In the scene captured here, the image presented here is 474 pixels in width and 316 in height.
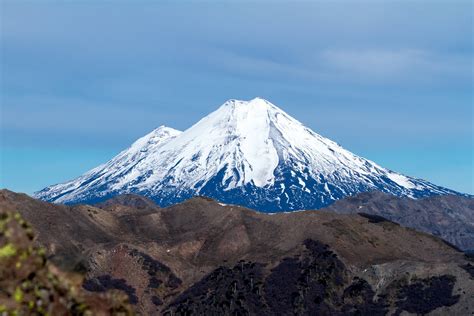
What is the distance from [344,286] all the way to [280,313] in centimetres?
1999

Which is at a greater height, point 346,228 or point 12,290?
point 346,228

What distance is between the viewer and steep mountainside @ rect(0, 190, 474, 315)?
529 ft

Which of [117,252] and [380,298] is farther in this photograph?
[117,252]

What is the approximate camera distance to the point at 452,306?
154 metres

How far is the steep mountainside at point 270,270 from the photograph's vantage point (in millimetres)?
161125

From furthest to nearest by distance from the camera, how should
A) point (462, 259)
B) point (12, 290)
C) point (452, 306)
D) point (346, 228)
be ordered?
point (346, 228) < point (462, 259) < point (452, 306) < point (12, 290)

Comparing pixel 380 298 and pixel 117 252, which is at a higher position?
pixel 117 252

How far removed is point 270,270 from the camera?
17612cm

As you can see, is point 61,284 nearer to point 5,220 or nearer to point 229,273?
point 5,220

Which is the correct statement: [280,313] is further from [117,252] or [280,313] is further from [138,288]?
[117,252]

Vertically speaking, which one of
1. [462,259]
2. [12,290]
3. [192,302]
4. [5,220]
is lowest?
[12,290]

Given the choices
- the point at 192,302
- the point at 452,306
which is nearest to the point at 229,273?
the point at 192,302

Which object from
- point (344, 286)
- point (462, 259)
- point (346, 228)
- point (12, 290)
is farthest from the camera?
point (346, 228)

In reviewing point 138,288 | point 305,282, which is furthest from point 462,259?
point 138,288
